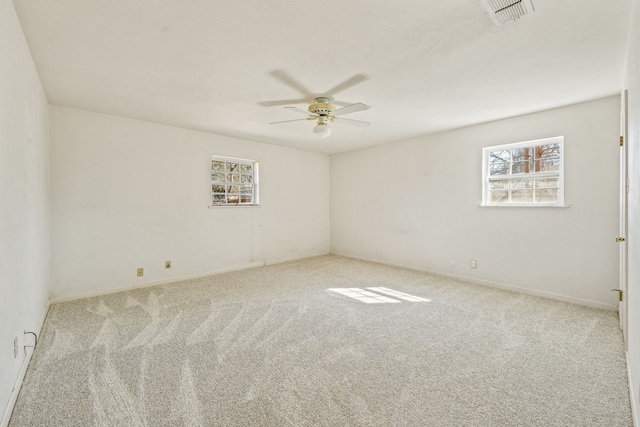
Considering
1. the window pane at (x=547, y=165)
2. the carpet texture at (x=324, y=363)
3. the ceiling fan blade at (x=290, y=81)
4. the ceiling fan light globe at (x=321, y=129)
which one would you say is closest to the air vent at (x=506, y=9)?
the ceiling fan blade at (x=290, y=81)

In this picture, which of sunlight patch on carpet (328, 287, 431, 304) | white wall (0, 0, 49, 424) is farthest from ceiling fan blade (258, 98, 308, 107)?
sunlight patch on carpet (328, 287, 431, 304)

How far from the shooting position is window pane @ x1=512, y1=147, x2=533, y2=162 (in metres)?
3.87

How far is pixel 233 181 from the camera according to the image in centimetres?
511

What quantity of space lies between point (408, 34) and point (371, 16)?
0.34 meters

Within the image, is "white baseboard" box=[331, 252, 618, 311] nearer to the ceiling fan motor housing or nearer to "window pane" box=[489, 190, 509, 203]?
"window pane" box=[489, 190, 509, 203]

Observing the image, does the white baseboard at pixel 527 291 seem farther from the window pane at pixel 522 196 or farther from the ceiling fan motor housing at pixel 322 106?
the ceiling fan motor housing at pixel 322 106

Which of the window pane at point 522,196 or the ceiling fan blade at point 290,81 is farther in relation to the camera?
the window pane at point 522,196

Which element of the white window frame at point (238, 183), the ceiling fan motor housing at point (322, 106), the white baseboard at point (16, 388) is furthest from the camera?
the white window frame at point (238, 183)

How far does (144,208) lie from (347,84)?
128 inches

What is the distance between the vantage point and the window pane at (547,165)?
12.0 ft

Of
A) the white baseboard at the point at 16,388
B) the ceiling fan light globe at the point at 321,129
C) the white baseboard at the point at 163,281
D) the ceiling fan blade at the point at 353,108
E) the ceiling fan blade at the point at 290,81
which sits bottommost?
the white baseboard at the point at 16,388

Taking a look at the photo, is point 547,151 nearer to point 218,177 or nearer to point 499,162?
point 499,162

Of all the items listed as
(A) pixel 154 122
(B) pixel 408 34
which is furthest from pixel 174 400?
(A) pixel 154 122

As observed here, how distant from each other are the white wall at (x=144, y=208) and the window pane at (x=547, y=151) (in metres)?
4.10
